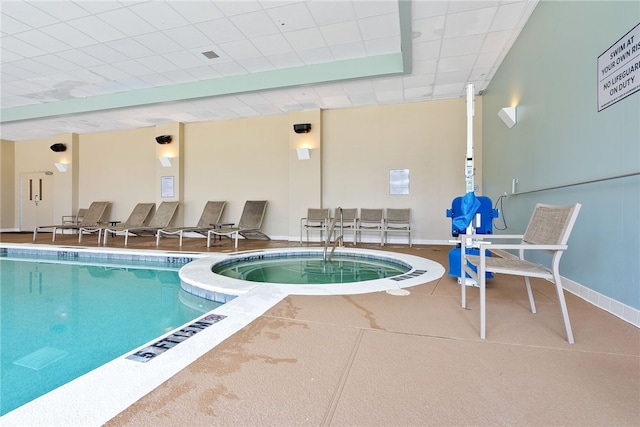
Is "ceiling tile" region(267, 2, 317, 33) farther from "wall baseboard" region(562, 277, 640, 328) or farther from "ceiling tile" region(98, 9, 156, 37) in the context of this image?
"wall baseboard" region(562, 277, 640, 328)

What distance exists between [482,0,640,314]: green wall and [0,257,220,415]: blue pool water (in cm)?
294

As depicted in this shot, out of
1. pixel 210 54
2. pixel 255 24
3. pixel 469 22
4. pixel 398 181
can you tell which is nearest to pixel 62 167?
pixel 210 54

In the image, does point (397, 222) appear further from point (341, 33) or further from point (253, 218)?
point (341, 33)

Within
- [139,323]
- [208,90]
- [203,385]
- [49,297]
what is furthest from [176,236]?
[203,385]

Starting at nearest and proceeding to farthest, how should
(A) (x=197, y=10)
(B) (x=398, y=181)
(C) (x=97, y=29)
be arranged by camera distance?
(A) (x=197, y=10), (C) (x=97, y=29), (B) (x=398, y=181)

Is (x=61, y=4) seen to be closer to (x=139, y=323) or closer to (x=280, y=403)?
(x=139, y=323)

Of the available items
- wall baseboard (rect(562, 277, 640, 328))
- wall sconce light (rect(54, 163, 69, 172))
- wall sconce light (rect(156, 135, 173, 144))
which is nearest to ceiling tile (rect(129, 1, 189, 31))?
wall sconce light (rect(156, 135, 173, 144))

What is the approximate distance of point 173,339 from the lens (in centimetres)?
152

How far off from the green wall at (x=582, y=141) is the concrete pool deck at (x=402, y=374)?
0.46 metres

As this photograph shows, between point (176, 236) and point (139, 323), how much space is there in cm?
570

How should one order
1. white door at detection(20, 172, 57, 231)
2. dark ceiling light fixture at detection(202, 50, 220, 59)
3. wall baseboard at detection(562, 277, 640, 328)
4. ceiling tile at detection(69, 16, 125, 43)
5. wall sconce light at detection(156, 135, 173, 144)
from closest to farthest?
1. wall baseboard at detection(562, 277, 640, 328)
2. ceiling tile at detection(69, 16, 125, 43)
3. dark ceiling light fixture at detection(202, 50, 220, 59)
4. wall sconce light at detection(156, 135, 173, 144)
5. white door at detection(20, 172, 57, 231)

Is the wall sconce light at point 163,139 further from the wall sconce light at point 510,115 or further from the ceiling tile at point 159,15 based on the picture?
the wall sconce light at point 510,115

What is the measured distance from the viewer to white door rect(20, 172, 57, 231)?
8.86 meters

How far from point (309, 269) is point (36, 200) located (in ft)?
32.4
